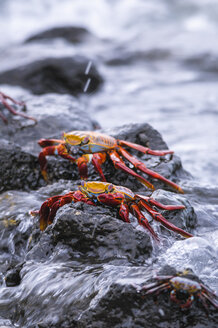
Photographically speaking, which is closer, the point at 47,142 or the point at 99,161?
the point at 99,161

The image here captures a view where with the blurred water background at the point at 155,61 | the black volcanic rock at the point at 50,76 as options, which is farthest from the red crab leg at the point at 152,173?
the black volcanic rock at the point at 50,76

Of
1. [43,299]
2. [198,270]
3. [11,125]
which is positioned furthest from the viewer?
[11,125]

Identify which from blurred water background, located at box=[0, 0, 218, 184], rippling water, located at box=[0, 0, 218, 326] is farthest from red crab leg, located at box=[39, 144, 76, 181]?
blurred water background, located at box=[0, 0, 218, 184]

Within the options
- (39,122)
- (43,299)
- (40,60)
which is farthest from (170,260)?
(40,60)

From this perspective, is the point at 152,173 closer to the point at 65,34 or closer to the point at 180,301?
the point at 180,301

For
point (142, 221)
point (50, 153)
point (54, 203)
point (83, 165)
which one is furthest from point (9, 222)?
point (142, 221)

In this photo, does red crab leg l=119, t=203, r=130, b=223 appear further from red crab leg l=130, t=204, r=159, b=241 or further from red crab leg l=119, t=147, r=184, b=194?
red crab leg l=119, t=147, r=184, b=194

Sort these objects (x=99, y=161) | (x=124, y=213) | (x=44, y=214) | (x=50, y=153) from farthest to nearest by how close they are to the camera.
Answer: (x=50, y=153)
(x=99, y=161)
(x=44, y=214)
(x=124, y=213)

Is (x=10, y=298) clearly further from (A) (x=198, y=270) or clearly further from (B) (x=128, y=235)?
(A) (x=198, y=270)
